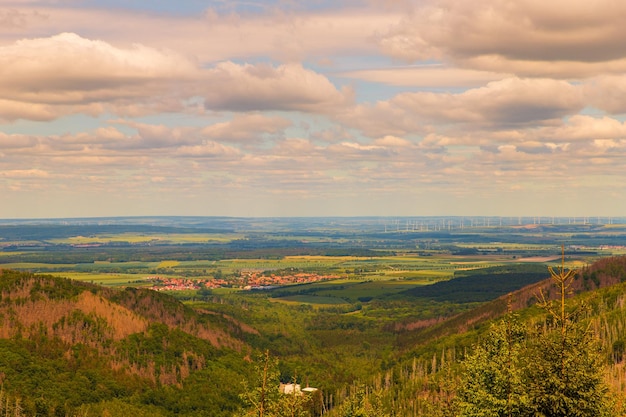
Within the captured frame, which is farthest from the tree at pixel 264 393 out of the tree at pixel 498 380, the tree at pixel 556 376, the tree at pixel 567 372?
the tree at pixel 567 372

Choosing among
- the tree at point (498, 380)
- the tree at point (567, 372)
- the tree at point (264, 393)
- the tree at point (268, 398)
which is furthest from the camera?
the tree at point (268, 398)

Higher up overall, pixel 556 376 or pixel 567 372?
pixel 567 372

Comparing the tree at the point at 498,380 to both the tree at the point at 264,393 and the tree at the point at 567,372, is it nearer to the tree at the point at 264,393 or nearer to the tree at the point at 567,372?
the tree at the point at 567,372

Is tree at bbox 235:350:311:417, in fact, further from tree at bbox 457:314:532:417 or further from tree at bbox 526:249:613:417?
tree at bbox 526:249:613:417

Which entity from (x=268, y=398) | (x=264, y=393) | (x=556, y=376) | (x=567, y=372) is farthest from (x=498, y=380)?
(x=268, y=398)

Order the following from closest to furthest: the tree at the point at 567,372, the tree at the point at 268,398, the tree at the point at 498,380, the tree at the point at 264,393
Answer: the tree at the point at 567,372
the tree at the point at 498,380
the tree at the point at 264,393
the tree at the point at 268,398

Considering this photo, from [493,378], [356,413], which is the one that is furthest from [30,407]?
[493,378]

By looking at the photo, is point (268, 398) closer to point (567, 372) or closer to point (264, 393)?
point (264, 393)

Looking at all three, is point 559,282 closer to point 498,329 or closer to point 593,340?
point 593,340

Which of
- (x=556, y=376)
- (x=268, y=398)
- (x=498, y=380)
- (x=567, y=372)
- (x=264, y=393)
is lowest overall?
(x=268, y=398)

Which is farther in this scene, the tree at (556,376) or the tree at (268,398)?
the tree at (268,398)

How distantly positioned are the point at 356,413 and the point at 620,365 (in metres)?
129

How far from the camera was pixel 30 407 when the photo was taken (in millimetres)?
184875

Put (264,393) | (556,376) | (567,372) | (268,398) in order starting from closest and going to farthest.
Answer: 1. (567,372)
2. (556,376)
3. (264,393)
4. (268,398)
